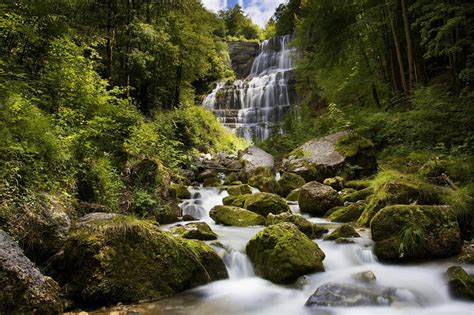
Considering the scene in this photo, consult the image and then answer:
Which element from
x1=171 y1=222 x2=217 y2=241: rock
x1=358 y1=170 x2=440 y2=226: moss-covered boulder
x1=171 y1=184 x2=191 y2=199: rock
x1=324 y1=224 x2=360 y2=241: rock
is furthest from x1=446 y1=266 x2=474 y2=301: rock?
x1=171 y1=184 x2=191 y2=199: rock

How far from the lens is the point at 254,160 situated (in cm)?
1410

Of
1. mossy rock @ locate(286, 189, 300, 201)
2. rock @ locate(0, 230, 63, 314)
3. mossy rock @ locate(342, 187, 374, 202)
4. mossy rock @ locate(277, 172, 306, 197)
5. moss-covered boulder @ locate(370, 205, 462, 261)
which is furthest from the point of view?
mossy rock @ locate(277, 172, 306, 197)

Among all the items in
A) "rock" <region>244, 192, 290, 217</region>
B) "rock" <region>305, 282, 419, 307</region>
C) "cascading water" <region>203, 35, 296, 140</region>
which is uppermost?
"cascading water" <region>203, 35, 296, 140</region>

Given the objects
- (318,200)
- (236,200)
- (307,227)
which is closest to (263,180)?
(236,200)

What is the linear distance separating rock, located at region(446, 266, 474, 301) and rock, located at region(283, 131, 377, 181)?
20.7 ft

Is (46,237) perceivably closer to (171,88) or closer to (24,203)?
(24,203)

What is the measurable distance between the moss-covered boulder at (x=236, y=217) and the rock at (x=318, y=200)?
4.73 feet

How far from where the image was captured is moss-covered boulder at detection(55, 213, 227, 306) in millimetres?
4363

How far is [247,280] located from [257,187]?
622cm

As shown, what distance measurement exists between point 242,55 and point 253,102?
13835 mm

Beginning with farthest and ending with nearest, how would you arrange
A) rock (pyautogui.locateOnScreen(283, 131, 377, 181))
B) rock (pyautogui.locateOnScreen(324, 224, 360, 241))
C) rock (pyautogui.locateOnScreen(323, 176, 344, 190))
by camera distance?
rock (pyautogui.locateOnScreen(283, 131, 377, 181)) < rock (pyautogui.locateOnScreen(323, 176, 344, 190)) < rock (pyautogui.locateOnScreen(324, 224, 360, 241))

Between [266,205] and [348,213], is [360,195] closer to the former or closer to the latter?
[348,213]

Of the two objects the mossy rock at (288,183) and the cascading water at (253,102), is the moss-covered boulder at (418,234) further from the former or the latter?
the cascading water at (253,102)

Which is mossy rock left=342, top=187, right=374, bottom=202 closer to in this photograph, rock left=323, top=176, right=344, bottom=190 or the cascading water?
rock left=323, top=176, right=344, bottom=190
